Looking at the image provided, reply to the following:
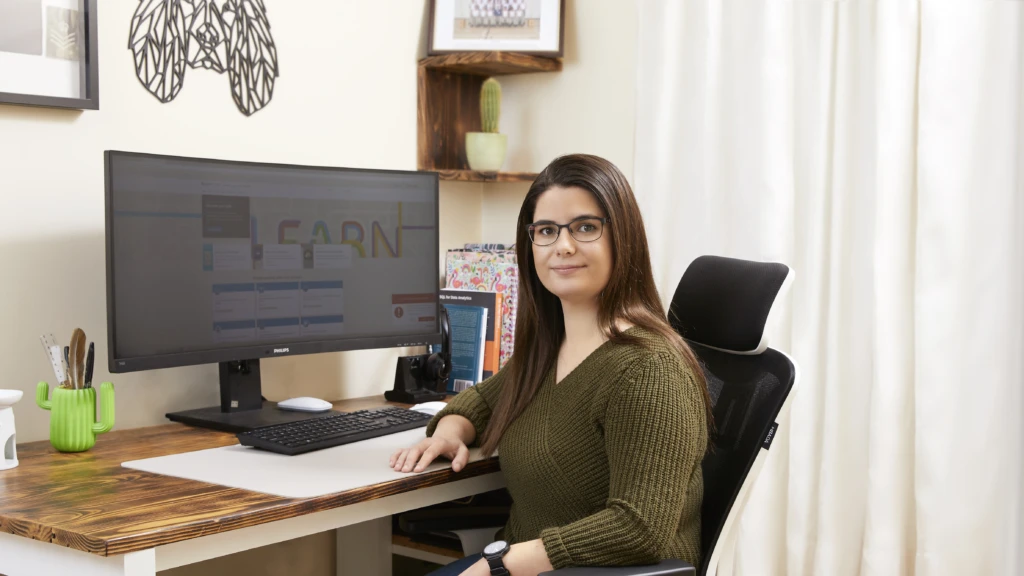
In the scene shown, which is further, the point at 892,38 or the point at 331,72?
the point at 331,72

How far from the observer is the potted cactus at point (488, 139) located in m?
2.70

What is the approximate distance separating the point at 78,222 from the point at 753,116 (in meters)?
1.45

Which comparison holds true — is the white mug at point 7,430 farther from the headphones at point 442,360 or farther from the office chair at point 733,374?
the office chair at point 733,374

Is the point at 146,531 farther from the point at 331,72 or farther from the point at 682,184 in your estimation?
the point at 682,184

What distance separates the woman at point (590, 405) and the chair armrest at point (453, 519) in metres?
0.11

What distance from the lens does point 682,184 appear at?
246 cm

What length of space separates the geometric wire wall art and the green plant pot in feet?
1.97

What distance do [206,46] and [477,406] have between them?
A: 3.23 ft

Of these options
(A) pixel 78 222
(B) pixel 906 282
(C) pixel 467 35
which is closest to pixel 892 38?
(B) pixel 906 282

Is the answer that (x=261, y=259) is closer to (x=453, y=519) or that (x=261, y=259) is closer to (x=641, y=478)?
(x=453, y=519)

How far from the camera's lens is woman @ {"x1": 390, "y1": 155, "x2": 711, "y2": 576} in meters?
1.37

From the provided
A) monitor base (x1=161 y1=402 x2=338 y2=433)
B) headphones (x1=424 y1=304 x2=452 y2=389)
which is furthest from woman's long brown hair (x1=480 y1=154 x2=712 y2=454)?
headphones (x1=424 y1=304 x2=452 y2=389)

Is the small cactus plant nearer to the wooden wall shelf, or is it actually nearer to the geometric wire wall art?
the wooden wall shelf

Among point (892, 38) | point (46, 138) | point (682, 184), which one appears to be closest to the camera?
point (46, 138)
